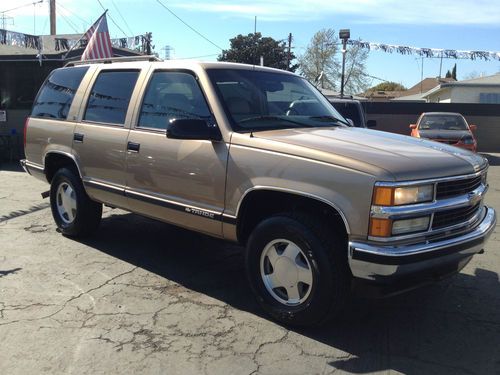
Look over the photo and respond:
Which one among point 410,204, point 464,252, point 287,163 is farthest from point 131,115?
point 464,252

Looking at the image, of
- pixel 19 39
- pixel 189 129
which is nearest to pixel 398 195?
pixel 189 129

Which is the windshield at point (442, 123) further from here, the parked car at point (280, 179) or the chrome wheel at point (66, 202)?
the chrome wheel at point (66, 202)

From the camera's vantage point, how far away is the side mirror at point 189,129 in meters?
4.14

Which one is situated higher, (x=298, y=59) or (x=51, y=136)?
(x=298, y=59)

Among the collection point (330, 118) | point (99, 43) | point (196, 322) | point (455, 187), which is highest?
point (99, 43)

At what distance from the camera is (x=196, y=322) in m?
4.11

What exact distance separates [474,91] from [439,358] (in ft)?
104

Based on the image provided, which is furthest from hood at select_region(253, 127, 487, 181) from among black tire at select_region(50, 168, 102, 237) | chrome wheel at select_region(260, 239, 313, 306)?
black tire at select_region(50, 168, 102, 237)

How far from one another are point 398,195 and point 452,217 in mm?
622

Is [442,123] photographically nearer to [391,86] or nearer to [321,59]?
[321,59]

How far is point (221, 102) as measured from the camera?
4.43m

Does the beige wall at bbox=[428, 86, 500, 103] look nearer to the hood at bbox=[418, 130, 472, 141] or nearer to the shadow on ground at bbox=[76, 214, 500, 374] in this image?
the hood at bbox=[418, 130, 472, 141]

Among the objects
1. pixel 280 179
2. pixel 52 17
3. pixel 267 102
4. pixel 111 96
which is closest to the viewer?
pixel 280 179

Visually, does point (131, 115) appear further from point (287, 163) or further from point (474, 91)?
point (474, 91)
